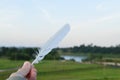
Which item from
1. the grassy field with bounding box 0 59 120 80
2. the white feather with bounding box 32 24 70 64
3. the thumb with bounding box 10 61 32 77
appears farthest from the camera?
the grassy field with bounding box 0 59 120 80

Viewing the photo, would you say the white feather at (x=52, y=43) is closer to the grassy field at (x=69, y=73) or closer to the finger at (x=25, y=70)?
the finger at (x=25, y=70)

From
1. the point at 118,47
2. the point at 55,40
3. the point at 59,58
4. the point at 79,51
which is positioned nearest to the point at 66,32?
the point at 55,40

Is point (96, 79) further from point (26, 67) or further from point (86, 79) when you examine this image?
point (26, 67)

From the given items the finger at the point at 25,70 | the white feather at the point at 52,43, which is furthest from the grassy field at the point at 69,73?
the finger at the point at 25,70

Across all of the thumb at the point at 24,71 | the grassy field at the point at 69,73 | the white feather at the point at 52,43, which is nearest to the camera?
the thumb at the point at 24,71

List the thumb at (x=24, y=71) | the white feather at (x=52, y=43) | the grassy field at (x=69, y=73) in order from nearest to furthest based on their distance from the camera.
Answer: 1. the thumb at (x=24, y=71)
2. the white feather at (x=52, y=43)
3. the grassy field at (x=69, y=73)

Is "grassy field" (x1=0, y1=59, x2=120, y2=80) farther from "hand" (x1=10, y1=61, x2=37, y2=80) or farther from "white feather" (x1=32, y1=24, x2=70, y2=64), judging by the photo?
"hand" (x1=10, y1=61, x2=37, y2=80)

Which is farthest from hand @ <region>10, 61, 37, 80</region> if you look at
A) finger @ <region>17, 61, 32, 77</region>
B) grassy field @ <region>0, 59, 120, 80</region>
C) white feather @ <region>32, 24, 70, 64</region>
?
grassy field @ <region>0, 59, 120, 80</region>

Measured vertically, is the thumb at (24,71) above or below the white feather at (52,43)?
below
